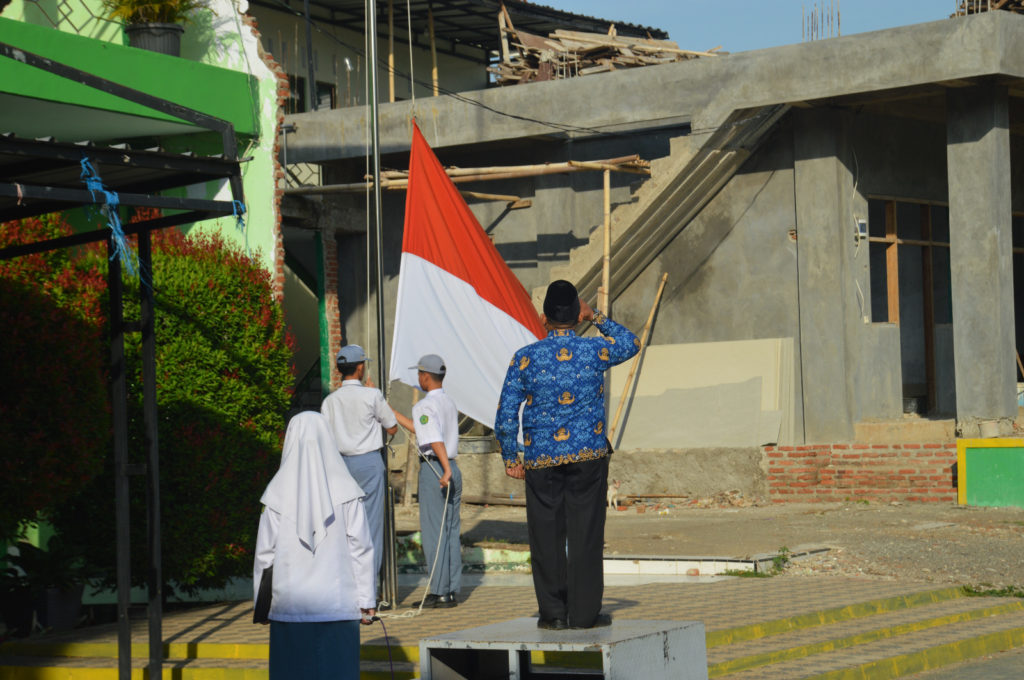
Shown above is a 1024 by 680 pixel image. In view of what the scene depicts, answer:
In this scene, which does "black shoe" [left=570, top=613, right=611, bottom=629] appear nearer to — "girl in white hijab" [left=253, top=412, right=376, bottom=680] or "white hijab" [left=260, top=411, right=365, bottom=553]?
"girl in white hijab" [left=253, top=412, right=376, bottom=680]

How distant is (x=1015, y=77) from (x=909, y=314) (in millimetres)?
5152

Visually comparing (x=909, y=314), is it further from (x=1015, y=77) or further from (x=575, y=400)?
(x=575, y=400)

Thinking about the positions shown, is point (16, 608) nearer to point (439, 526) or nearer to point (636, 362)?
point (439, 526)

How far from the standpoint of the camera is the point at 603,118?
19.1 m

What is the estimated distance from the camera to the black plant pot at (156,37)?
1548cm

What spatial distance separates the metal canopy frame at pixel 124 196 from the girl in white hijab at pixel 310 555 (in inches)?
61.8

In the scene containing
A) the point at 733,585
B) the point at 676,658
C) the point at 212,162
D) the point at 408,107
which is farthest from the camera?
the point at 408,107

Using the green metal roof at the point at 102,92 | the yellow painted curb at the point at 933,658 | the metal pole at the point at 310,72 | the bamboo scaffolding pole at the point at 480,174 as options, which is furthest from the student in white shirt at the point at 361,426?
the metal pole at the point at 310,72

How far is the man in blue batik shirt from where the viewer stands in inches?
268

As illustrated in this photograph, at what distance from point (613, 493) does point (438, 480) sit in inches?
346

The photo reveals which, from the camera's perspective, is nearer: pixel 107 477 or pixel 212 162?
pixel 212 162

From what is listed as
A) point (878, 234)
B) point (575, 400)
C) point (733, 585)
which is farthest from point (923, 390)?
point (575, 400)

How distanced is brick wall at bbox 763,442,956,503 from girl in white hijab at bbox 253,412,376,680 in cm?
1214

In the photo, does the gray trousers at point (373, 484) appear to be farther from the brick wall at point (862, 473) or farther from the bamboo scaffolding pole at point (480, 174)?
the bamboo scaffolding pole at point (480, 174)
